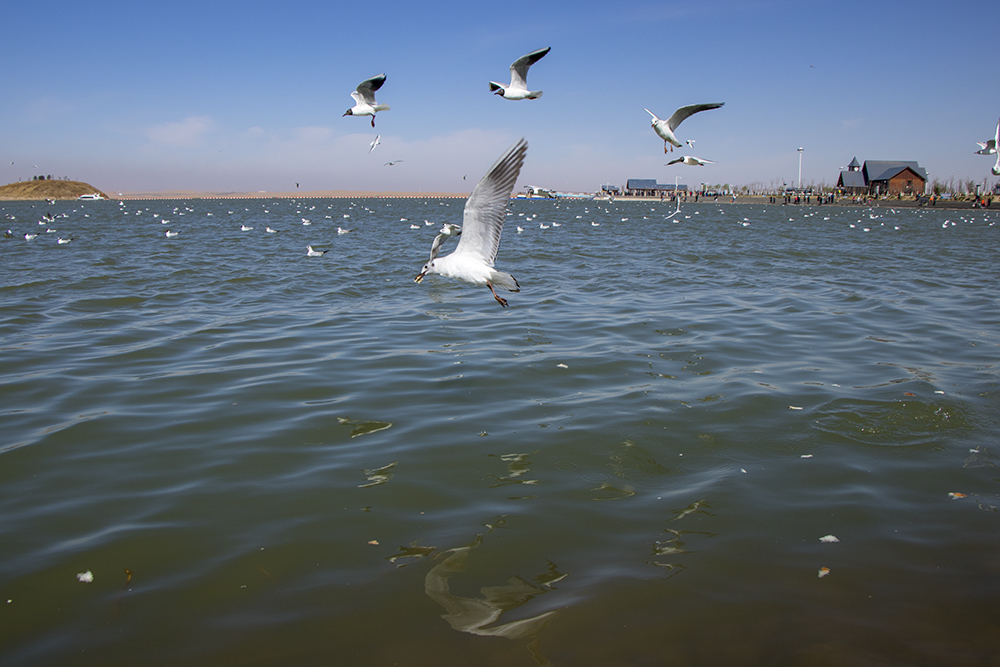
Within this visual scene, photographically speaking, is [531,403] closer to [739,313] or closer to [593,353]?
[593,353]

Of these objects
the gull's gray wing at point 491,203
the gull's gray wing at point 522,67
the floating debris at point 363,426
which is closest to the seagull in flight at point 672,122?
the gull's gray wing at point 522,67

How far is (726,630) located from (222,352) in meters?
7.41

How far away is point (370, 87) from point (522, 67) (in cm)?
290

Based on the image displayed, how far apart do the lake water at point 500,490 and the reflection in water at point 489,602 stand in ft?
0.06

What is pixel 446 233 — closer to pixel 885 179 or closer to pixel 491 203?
pixel 491 203

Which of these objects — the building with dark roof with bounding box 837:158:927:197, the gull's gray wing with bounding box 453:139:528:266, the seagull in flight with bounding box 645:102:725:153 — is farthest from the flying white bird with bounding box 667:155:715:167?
the building with dark roof with bounding box 837:158:927:197

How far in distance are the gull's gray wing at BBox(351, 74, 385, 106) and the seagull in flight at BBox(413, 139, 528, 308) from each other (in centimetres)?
396

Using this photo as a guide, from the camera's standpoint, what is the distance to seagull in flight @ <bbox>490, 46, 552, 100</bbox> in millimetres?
7676

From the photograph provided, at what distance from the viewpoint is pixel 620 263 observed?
760 inches

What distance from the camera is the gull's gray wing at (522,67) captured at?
7637 mm

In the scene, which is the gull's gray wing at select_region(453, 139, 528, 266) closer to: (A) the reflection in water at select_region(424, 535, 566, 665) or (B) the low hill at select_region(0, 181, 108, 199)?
(A) the reflection in water at select_region(424, 535, 566, 665)

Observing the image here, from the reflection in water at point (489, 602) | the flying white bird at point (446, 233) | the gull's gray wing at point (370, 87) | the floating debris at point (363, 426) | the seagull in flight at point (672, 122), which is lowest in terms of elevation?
the reflection in water at point (489, 602)

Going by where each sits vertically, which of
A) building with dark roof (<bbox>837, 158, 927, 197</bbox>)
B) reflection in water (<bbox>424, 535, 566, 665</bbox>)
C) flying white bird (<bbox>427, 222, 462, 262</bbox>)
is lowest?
reflection in water (<bbox>424, 535, 566, 665</bbox>)

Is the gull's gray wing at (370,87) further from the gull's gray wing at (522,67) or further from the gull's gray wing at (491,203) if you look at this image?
the gull's gray wing at (491,203)
